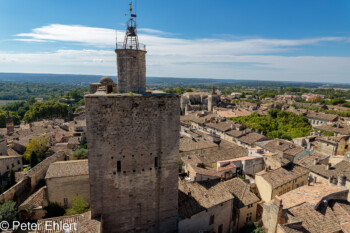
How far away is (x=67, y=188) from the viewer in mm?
22719

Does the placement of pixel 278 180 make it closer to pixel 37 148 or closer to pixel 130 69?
pixel 130 69

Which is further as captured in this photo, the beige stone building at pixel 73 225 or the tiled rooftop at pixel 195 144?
the tiled rooftop at pixel 195 144

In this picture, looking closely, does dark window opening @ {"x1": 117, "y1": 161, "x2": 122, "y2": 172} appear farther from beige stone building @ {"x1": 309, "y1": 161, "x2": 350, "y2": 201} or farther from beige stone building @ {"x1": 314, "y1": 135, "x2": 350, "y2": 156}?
beige stone building @ {"x1": 314, "y1": 135, "x2": 350, "y2": 156}

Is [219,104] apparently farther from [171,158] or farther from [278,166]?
[171,158]

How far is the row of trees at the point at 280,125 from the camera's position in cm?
5594

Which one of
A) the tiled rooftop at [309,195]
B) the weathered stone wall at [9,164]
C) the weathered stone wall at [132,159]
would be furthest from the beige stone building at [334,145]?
the weathered stone wall at [9,164]

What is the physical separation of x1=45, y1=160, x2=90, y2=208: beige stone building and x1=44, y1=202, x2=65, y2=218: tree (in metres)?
0.37

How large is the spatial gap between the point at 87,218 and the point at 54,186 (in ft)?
37.6

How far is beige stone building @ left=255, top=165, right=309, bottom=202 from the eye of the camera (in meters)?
22.7

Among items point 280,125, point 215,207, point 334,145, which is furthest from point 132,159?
point 280,125

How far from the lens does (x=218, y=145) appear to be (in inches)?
1550

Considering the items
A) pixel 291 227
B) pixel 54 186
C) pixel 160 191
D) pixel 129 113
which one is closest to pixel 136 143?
pixel 129 113

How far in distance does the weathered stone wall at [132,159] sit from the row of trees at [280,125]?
42448 millimetres

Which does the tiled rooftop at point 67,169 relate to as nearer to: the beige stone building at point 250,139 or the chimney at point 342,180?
the chimney at point 342,180
